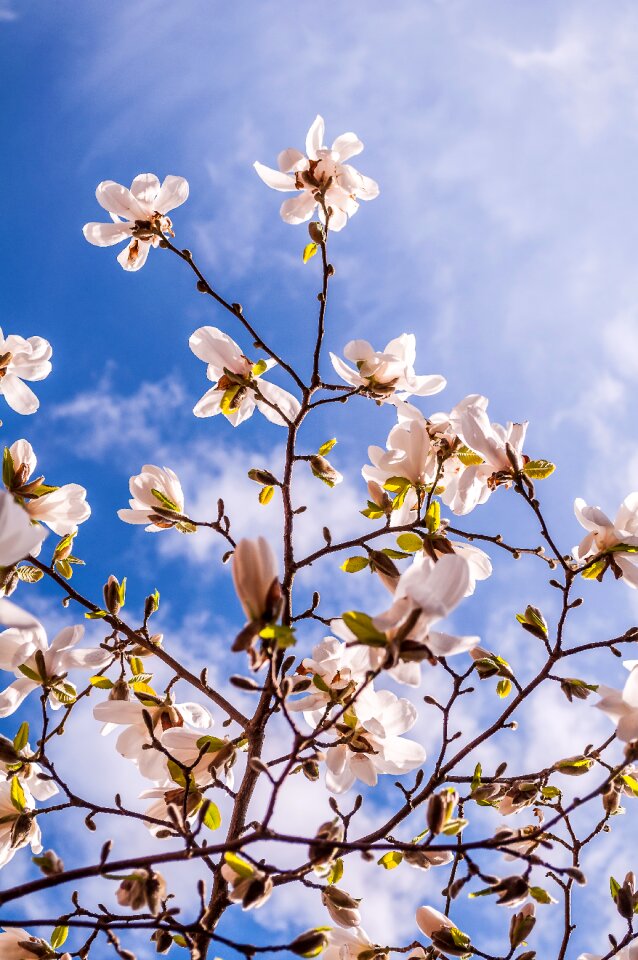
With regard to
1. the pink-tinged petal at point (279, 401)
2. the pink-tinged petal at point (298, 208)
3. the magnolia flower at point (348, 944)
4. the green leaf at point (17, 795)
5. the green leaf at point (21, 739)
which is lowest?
the magnolia flower at point (348, 944)

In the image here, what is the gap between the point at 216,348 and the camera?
1800 mm

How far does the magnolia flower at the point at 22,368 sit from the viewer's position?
1952 millimetres

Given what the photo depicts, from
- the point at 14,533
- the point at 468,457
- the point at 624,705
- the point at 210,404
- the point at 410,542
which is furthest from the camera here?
the point at 210,404

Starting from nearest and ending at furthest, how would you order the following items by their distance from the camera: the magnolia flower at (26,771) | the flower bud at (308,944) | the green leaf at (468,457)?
the flower bud at (308,944), the magnolia flower at (26,771), the green leaf at (468,457)

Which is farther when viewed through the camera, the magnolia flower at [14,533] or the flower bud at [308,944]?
the flower bud at [308,944]

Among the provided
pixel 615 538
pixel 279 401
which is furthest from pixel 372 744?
pixel 279 401

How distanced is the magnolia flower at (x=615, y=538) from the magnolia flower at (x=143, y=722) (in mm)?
962

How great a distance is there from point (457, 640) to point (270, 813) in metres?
0.36

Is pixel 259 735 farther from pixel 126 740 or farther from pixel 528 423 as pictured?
pixel 528 423

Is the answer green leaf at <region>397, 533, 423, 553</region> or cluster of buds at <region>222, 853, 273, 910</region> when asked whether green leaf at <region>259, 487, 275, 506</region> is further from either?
cluster of buds at <region>222, 853, 273, 910</region>

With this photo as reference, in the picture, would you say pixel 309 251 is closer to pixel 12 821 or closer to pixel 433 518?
pixel 433 518

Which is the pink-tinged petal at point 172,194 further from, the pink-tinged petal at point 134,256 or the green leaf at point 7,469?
the green leaf at point 7,469

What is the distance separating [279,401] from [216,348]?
0.21 meters

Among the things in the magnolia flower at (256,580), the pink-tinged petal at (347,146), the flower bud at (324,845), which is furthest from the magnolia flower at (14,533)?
the pink-tinged petal at (347,146)
